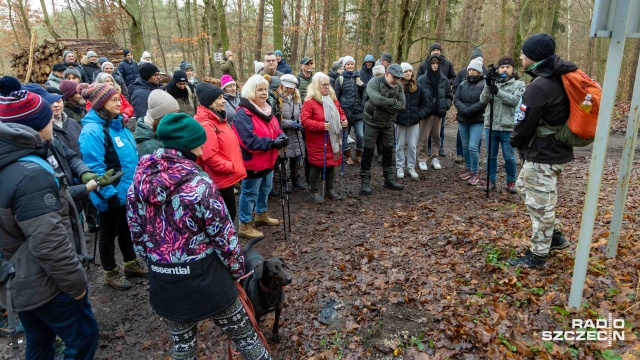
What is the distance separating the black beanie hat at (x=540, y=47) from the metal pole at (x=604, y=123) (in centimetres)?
75

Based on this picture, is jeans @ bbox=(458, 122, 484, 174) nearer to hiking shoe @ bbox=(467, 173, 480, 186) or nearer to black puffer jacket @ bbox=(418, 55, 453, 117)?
hiking shoe @ bbox=(467, 173, 480, 186)

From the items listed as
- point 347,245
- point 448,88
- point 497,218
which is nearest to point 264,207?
point 347,245

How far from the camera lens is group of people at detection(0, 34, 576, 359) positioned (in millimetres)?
2441

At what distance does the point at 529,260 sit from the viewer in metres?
4.05

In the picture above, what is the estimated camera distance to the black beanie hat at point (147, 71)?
656 cm

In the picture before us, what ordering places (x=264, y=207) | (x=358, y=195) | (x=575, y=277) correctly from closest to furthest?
(x=575, y=277)
(x=264, y=207)
(x=358, y=195)

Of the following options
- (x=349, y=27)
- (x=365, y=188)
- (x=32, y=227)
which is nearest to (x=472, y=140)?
(x=365, y=188)

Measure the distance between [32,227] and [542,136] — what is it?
4346 millimetres

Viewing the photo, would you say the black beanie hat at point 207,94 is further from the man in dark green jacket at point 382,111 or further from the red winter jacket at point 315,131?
the man in dark green jacket at point 382,111

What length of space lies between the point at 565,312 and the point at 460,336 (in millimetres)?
965

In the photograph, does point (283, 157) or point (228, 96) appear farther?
point (228, 96)

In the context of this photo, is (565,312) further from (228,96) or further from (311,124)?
(228,96)

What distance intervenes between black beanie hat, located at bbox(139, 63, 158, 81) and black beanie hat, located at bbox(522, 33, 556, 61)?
5.80 meters

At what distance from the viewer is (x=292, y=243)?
581cm
